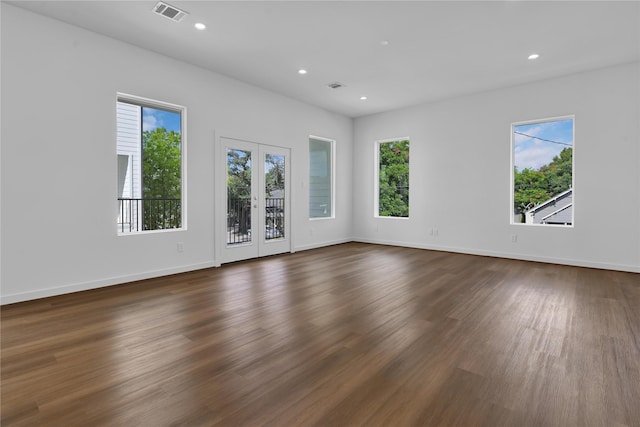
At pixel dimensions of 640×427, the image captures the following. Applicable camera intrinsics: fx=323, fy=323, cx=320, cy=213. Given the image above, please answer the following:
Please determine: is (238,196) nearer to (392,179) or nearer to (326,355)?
(392,179)

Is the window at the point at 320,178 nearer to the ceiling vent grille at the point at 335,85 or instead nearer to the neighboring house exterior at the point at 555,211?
the ceiling vent grille at the point at 335,85

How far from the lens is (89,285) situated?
386 cm

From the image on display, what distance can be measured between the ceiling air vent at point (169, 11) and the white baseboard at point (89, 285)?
3140mm

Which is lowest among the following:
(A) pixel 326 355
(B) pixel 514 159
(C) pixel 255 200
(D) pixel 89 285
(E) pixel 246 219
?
(A) pixel 326 355

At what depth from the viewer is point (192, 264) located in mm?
4891

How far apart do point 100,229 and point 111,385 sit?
2674 millimetres

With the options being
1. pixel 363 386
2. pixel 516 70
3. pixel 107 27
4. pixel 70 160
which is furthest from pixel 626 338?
pixel 107 27

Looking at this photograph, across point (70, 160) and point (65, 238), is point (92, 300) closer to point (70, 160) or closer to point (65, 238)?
point (65, 238)

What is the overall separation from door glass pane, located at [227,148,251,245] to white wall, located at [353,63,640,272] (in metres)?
3.20

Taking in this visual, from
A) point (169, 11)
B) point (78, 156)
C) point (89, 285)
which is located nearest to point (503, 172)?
point (169, 11)

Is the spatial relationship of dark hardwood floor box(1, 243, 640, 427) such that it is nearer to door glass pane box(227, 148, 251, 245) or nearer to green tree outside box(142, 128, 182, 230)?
green tree outside box(142, 128, 182, 230)

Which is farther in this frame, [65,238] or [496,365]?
[65,238]

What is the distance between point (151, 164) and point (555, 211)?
657 cm

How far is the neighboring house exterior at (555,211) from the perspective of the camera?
5.35m
